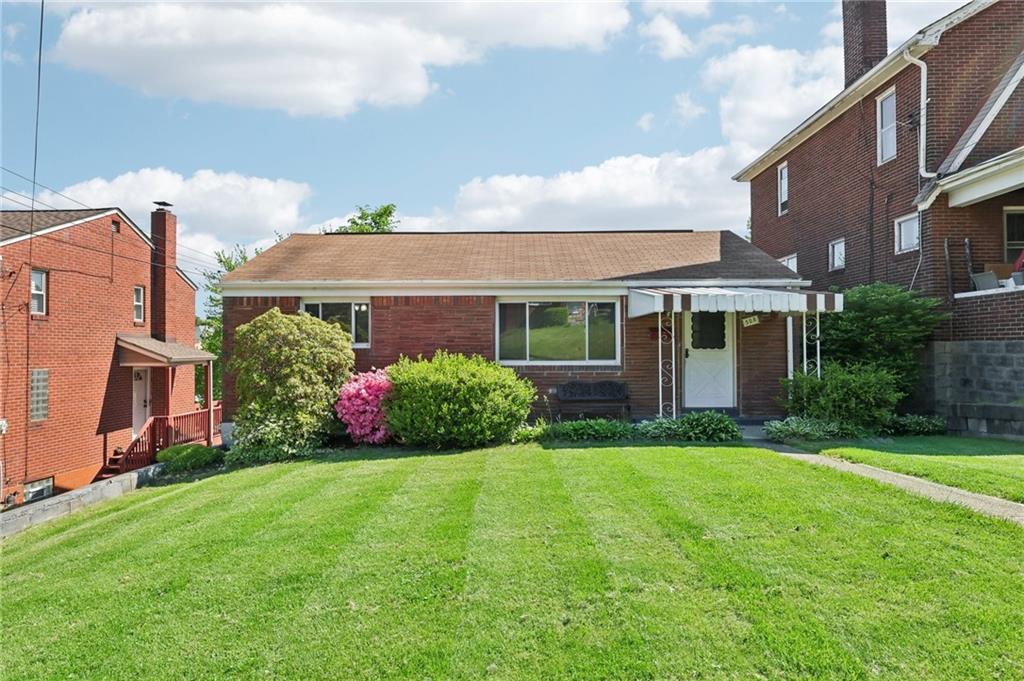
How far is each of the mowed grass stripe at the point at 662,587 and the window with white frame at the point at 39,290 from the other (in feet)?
52.9

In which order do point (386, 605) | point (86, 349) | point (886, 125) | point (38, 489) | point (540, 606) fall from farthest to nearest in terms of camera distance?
1. point (86, 349)
2. point (38, 489)
3. point (886, 125)
4. point (386, 605)
5. point (540, 606)

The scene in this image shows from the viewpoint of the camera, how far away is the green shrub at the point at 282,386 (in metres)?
11.4

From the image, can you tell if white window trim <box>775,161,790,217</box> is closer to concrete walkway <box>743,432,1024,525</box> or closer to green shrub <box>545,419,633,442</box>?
green shrub <box>545,419,633,442</box>

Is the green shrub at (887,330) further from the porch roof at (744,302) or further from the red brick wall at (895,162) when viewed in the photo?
the porch roof at (744,302)

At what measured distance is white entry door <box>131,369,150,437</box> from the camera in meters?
20.8

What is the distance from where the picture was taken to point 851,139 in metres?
17.5

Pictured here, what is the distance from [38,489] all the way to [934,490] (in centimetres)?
1934

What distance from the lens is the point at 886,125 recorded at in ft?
52.6

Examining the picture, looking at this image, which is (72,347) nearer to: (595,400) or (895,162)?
(595,400)

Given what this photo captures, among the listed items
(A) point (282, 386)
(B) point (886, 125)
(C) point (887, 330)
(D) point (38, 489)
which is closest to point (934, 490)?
(C) point (887, 330)

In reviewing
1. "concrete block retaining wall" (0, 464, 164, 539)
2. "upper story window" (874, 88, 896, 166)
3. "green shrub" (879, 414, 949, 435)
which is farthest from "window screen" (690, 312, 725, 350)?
"concrete block retaining wall" (0, 464, 164, 539)

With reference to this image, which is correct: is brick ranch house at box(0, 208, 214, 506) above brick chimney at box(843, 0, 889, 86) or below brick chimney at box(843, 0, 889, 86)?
below

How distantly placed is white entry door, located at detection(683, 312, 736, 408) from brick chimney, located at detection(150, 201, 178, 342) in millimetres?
17657

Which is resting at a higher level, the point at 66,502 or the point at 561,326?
the point at 561,326
